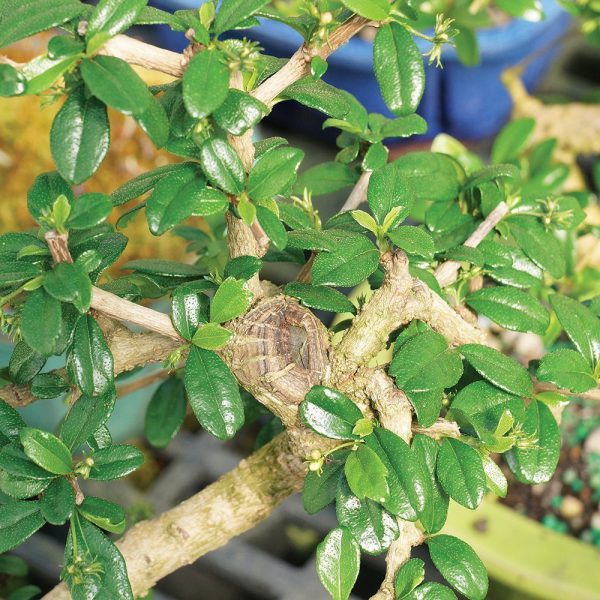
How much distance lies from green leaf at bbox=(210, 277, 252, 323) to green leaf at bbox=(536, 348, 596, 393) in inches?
10.8

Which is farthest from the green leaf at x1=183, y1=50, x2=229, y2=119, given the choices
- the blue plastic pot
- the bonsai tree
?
the blue plastic pot

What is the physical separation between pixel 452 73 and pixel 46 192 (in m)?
1.70

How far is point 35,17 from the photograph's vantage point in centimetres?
56

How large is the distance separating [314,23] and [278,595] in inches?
38.2

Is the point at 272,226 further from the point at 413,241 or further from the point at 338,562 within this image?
the point at 338,562

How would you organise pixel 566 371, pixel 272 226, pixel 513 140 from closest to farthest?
pixel 272 226, pixel 566 371, pixel 513 140

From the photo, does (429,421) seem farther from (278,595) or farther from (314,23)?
(278,595)

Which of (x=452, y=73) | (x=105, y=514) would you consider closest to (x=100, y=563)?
(x=105, y=514)

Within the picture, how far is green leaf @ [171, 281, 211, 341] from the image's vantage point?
27.3 inches

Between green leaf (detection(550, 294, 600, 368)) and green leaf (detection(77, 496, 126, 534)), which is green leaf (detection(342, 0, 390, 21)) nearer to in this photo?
green leaf (detection(550, 294, 600, 368))

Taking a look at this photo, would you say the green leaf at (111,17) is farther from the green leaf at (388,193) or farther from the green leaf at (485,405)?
the green leaf at (485,405)

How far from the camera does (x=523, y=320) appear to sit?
2.57 ft

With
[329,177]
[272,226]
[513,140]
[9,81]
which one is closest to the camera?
[9,81]

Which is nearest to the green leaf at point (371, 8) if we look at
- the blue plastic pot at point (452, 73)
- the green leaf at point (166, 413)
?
the green leaf at point (166, 413)
